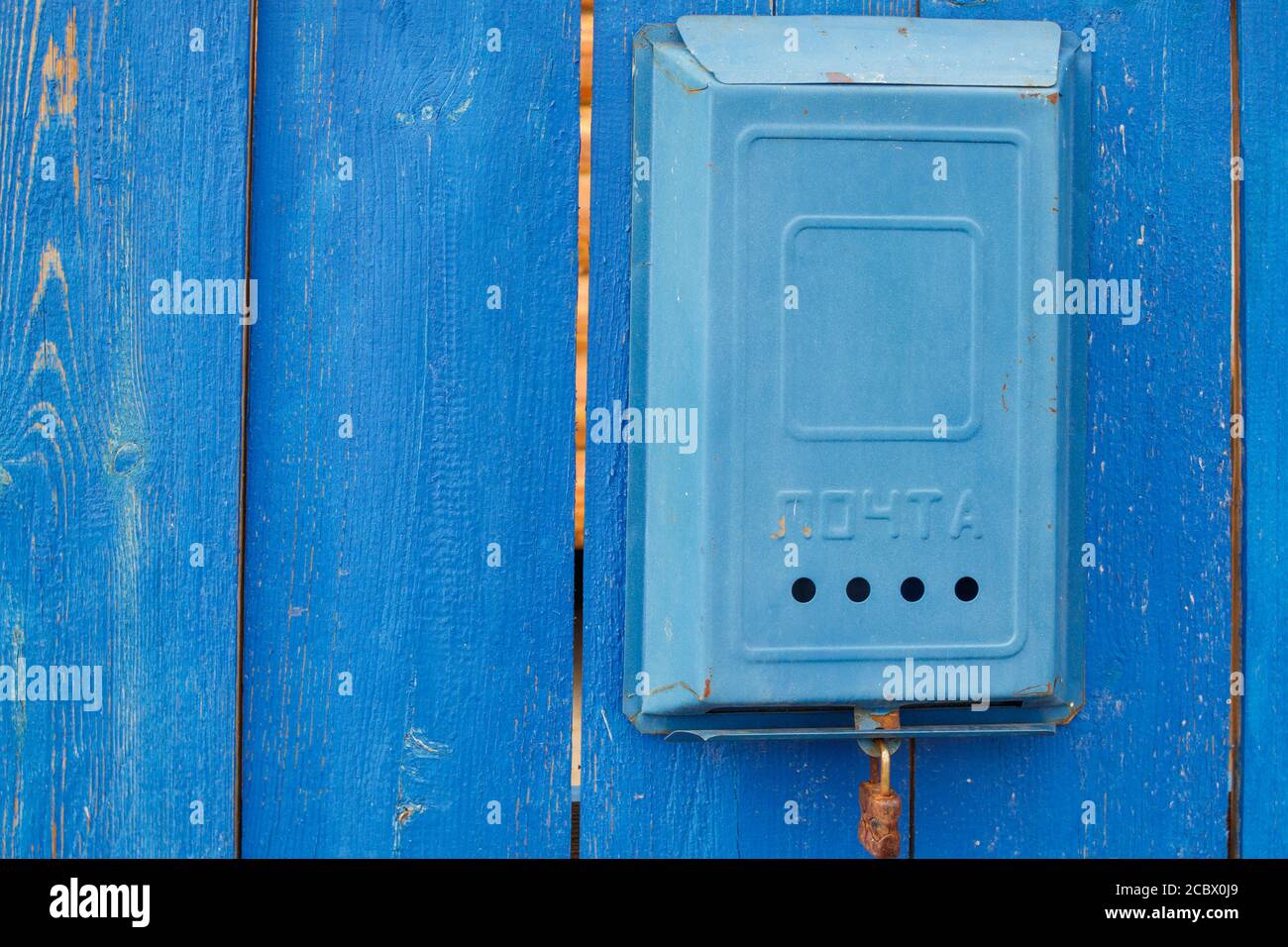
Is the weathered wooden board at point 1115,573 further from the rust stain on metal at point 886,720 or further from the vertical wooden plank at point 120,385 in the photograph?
the vertical wooden plank at point 120,385

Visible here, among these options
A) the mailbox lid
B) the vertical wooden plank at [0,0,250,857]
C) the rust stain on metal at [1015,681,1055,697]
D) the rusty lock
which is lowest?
the rusty lock

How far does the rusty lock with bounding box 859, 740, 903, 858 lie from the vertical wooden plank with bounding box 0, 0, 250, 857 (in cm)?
49

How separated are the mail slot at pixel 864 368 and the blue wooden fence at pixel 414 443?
12cm

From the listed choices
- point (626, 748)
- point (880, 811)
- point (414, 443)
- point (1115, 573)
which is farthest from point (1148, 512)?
point (414, 443)

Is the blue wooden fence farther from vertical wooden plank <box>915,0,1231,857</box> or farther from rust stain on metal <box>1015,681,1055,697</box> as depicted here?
rust stain on metal <box>1015,681,1055,697</box>

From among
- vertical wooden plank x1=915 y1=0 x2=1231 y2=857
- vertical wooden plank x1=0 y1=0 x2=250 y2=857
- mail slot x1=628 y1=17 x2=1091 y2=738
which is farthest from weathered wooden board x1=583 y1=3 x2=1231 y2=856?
vertical wooden plank x1=0 y1=0 x2=250 y2=857

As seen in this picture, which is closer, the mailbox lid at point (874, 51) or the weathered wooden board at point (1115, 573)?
the mailbox lid at point (874, 51)

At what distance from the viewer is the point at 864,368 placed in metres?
0.64

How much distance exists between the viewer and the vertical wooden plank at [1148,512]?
752 millimetres

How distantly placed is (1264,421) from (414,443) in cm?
68

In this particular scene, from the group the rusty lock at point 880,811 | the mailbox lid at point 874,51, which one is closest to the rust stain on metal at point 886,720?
the rusty lock at point 880,811

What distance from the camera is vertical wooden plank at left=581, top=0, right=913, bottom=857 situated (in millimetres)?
735

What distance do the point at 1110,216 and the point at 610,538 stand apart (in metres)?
0.47
